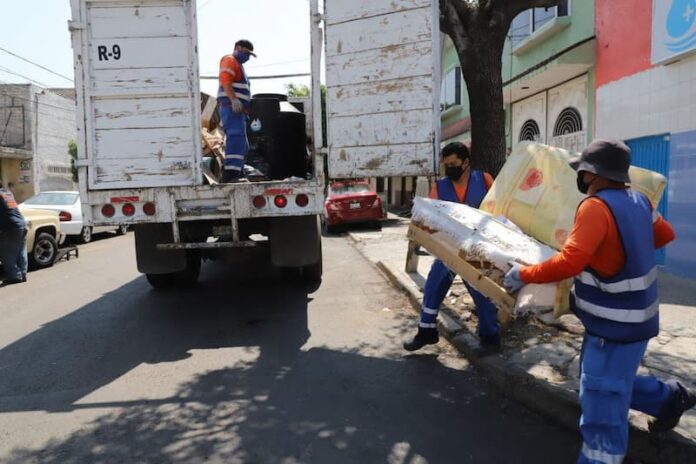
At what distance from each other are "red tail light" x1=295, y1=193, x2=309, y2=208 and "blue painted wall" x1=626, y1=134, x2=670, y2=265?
17.0ft

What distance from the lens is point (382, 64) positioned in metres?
4.84

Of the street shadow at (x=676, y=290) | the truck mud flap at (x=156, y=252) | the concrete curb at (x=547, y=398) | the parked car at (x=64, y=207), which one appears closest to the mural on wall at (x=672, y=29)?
the street shadow at (x=676, y=290)

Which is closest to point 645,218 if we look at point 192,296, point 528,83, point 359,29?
point 359,29

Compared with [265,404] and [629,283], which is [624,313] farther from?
[265,404]

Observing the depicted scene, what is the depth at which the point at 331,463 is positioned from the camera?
2.83 m

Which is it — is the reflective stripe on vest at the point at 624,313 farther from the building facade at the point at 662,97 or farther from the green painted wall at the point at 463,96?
the green painted wall at the point at 463,96

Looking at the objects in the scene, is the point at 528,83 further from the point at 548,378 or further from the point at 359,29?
the point at 548,378

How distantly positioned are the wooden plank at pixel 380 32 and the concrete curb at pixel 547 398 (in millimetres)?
2642

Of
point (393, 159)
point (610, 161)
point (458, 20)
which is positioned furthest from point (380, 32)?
point (610, 161)

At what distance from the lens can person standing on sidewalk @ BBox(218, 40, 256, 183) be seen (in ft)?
19.4

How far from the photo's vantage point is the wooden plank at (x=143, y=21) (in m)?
4.89

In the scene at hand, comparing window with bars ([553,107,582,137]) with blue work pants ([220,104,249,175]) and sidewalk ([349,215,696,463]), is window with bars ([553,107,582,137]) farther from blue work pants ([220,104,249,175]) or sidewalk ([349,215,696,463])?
blue work pants ([220,104,249,175])

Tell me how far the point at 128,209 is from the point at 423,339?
298 centimetres

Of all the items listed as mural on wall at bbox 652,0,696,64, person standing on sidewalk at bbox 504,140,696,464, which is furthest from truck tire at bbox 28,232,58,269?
mural on wall at bbox 652,0,696,64
